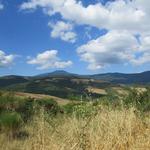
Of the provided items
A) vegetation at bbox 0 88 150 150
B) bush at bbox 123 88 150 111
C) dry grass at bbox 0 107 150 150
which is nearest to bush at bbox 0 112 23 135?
bush at bbox 123 88 150 111

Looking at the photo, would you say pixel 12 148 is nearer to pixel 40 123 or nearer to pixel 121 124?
pixel 40 123

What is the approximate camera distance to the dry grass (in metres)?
6.65

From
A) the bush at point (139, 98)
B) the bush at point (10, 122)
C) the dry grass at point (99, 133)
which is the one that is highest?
the bush at point (139, 98)

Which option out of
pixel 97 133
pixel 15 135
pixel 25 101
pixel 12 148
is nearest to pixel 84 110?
pixel 97 133

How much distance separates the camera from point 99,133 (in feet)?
24.1

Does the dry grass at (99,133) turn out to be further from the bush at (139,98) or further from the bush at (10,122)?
the bush at (10,122)

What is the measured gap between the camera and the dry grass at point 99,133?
6.65 meters

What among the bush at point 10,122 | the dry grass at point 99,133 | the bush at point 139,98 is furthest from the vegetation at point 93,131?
the bush at point 10,122

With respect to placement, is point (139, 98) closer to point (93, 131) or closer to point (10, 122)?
point (10, 122)

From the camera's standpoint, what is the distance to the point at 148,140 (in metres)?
6.90

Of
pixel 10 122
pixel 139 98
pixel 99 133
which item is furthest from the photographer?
pixel 10 122

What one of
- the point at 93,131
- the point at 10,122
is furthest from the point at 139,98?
the point at 93,131

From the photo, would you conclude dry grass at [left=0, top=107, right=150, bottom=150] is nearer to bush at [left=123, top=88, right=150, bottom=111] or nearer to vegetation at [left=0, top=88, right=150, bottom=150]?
vegetation at [left=0, top=88, right=150, bottom=150]

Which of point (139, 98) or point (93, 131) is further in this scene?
point (139, 98)
